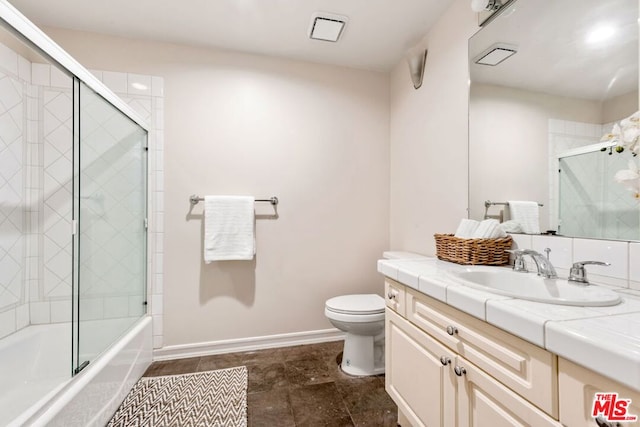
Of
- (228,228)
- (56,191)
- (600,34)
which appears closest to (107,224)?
(56,191)

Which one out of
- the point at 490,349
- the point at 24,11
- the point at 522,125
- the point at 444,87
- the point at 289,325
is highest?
the point at 24,11

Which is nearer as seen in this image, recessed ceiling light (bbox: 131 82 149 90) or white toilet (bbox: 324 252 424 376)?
white toilet (bbox: 324 252 424 376)

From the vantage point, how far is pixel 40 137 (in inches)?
69.0

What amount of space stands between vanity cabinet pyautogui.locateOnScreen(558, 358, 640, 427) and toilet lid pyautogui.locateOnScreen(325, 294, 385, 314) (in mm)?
1194

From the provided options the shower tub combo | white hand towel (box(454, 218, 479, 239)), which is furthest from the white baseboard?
white hand towel (box(454, 218, 479, 239))

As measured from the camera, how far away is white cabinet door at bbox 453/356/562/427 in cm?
67

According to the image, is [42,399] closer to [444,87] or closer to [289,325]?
[289,325]

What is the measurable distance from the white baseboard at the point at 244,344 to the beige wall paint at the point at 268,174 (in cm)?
4

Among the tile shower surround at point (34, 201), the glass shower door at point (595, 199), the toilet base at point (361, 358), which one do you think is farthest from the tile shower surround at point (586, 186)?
the tile shower surround at point (34, 201)

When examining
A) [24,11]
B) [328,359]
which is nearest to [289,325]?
[328,359]

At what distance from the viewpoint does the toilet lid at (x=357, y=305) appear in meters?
1.77

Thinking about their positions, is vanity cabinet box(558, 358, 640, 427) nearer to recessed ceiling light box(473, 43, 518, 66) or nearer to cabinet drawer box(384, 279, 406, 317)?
cabinet drawer box(384, 279, 406, 317)

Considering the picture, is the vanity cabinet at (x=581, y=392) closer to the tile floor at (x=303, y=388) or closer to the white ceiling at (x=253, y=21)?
the tile floor at (x=303, y=388)

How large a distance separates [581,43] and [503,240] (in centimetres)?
81
